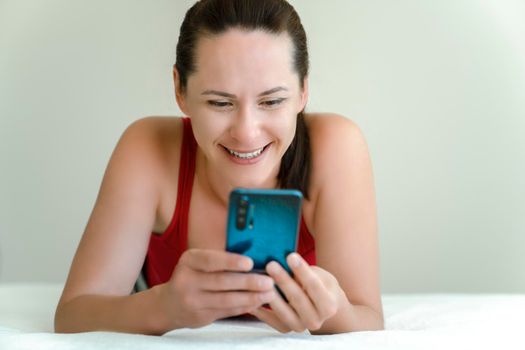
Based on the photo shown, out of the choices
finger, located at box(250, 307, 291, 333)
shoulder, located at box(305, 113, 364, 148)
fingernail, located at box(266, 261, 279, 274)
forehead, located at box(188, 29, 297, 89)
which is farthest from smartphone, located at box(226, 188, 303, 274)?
shoulder, located at box(305, 113, 364, 148)

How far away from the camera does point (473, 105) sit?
122 inches

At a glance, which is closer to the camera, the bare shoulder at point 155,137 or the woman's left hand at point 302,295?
the woman's left hand at point 302,295

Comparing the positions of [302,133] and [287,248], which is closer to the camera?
[287,248]

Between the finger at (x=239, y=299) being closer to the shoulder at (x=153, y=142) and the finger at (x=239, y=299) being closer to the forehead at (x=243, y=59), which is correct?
the forehead at (x=243, y=59)

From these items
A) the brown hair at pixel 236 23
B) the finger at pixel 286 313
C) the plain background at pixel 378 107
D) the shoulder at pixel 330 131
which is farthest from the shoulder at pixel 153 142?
the plain background at pixel 378 107

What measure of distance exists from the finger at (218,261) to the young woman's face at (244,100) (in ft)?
1.24

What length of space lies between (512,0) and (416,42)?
15.9 inches

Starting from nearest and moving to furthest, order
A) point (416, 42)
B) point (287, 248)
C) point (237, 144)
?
point (287, 248)
point (237, 144)
point (416, 42)

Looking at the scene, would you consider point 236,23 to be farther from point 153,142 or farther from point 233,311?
point 233,311

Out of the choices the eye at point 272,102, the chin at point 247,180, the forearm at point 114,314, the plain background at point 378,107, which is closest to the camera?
the forearm at point 114,314

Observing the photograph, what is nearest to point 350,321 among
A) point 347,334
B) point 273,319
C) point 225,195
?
point 347,334

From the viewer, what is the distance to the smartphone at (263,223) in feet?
4.08

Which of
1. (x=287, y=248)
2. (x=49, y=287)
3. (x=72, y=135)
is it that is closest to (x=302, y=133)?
(x=287, y=248)

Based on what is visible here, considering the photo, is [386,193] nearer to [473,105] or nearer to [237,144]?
[473,105]
